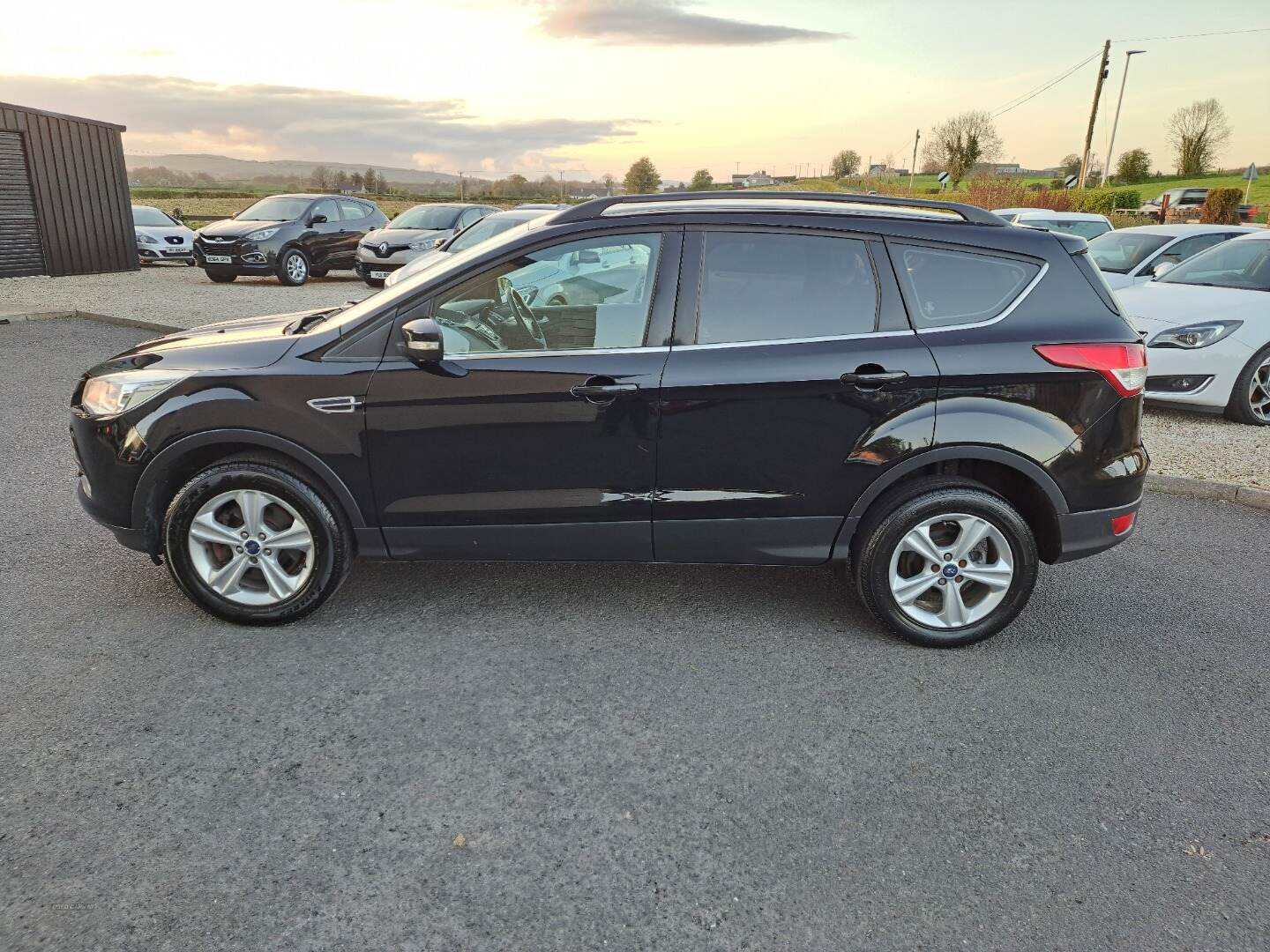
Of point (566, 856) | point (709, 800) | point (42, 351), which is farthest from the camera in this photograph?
point (42, 351)

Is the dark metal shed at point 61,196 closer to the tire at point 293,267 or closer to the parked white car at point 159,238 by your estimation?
the parked white car at point 159,238

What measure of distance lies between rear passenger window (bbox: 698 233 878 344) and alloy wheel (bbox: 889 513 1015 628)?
0.89m

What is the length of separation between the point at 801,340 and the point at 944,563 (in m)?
1.10

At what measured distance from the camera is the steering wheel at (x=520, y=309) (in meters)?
3.70

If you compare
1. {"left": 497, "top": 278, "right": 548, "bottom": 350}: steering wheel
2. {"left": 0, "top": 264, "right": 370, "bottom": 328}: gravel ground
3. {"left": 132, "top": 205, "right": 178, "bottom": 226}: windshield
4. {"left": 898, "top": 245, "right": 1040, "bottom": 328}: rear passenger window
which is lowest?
{"left": 0, "top": 264, "right": 370, "bottom": 328}: gravel ground

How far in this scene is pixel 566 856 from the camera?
2.54 meters

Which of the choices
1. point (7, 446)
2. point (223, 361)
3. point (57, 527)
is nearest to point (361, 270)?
point (7, 446)

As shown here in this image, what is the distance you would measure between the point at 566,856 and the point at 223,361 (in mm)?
2492

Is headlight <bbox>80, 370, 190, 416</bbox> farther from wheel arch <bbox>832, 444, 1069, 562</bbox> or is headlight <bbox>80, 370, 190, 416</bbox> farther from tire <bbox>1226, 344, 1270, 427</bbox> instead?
tire <bbox>1226, 344, 1270, 427</bbox>

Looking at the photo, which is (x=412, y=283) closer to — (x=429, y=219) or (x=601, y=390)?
(x=601, y=390)

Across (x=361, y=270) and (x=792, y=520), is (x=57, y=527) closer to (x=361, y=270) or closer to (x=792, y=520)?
(x=792, y=520)

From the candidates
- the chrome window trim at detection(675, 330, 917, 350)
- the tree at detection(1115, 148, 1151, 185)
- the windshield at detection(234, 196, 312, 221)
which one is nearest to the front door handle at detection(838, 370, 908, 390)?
the chrome window trim at detection(675, 330, 917, 350)

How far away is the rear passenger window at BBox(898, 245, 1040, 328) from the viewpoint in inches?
144

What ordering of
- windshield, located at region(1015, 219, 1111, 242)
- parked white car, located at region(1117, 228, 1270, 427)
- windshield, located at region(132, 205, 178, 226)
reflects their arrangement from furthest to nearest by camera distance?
1. windshield, located at region(132, 205, 178, 226)
2. windshield, located at region(1015, 219, 1111, 242)
3. parked white car, located at region(1117, 228, 1270, 427)
